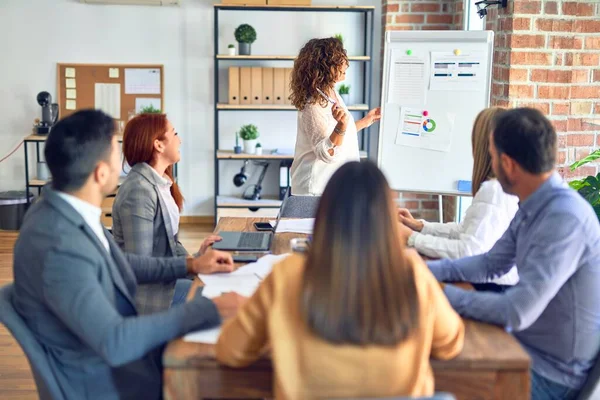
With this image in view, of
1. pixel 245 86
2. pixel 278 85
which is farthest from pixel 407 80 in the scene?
pixel 245 86

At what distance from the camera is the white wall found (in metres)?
5.96

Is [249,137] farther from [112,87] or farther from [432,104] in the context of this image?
[432,104]

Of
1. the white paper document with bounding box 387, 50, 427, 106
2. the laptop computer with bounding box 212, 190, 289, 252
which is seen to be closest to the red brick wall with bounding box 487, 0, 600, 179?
the white paper document with bounding box 387, 50, 427, 106

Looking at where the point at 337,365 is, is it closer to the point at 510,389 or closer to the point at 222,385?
the point at 222,385

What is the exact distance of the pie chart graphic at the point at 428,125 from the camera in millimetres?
4191

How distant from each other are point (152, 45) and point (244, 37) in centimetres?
77

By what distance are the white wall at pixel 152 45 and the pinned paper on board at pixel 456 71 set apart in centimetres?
192

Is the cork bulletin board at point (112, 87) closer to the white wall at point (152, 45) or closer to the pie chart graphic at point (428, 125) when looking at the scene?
the white wall at point (152, 45)

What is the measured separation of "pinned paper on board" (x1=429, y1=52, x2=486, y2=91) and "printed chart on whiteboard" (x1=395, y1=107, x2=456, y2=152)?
15 cm

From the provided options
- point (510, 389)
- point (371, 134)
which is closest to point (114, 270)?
point (510, 389)

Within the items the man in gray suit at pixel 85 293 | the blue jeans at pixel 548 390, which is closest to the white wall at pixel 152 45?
the man in gray suit at pixel 85 293

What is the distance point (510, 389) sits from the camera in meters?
1.67

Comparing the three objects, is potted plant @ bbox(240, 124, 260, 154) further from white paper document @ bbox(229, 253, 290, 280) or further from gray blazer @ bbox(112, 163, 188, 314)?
white paper document @ bbox(229, 253, 290, 280)

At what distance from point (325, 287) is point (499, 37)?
3.14 m
